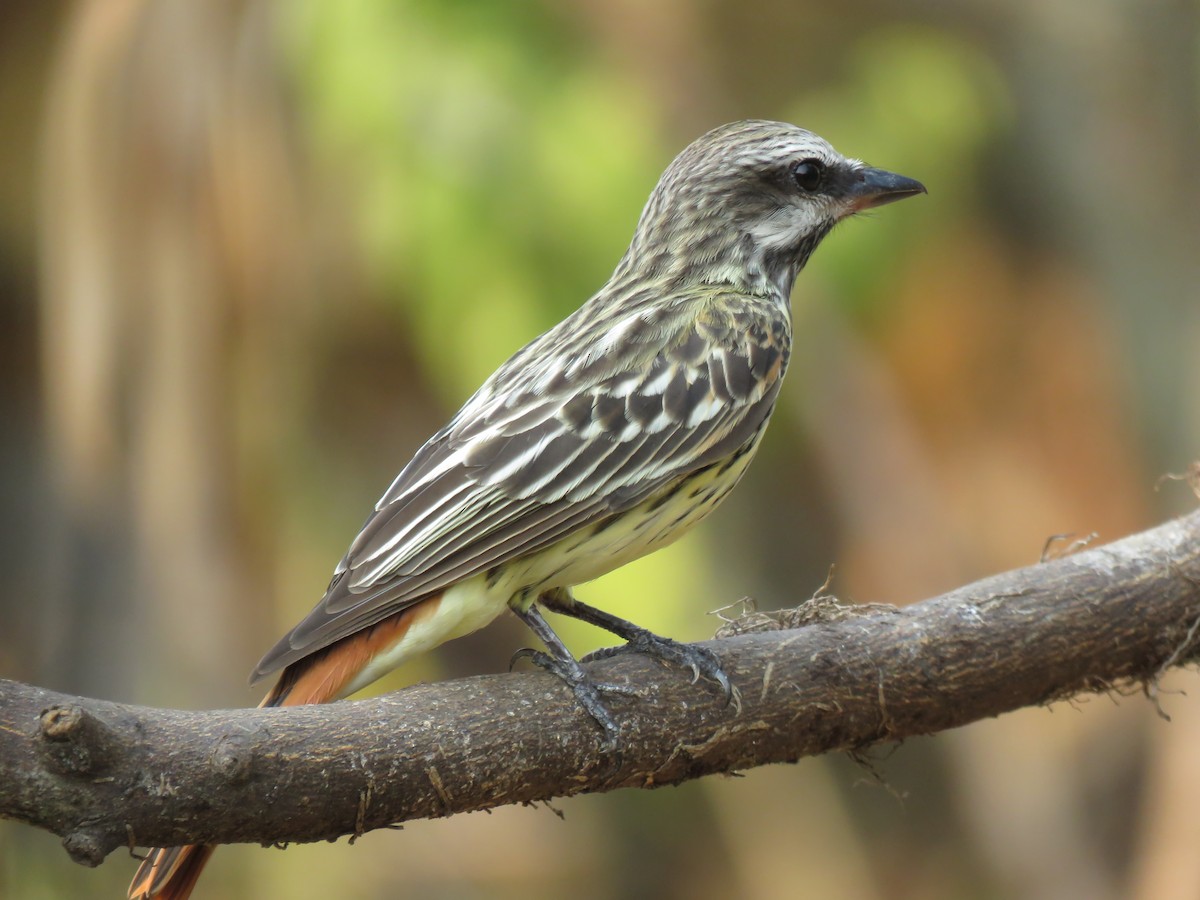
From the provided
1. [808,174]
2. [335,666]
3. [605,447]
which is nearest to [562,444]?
[605,447]

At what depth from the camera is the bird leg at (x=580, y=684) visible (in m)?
3.27

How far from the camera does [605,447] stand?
148 inches

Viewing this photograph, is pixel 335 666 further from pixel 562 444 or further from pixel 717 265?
pixel 717 265

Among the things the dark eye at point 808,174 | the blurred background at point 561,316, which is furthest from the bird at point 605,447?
the blurred background at point 561,316

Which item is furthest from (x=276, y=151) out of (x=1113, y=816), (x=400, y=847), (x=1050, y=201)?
(x=1113, y=816)

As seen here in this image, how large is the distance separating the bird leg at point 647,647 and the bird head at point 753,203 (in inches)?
44.7

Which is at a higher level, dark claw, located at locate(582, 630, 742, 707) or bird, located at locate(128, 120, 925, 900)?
bird, located at locate(128, 120, 925, 900)

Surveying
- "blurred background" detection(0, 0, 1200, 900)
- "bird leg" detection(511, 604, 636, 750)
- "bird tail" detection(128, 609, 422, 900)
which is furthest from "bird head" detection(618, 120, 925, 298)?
"bird tail" detection(128, 609, 422, 900)

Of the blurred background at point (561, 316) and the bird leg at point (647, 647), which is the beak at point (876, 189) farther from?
the bird leg at point (647, 647)

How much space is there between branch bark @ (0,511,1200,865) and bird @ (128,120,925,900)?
0.15 metres

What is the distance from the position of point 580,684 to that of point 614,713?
11 cm

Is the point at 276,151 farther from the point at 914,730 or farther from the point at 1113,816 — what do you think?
the point at 1113,816

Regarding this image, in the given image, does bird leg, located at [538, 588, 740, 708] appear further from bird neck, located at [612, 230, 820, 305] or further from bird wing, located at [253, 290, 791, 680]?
bird neck, located at [612, 230, 820, 305]

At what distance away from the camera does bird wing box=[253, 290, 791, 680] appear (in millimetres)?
3471
